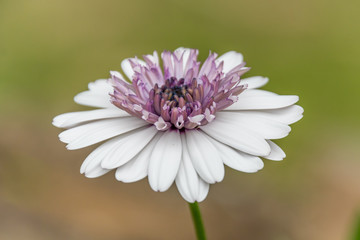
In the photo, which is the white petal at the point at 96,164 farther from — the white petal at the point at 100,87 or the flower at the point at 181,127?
the white petal at the point at 100,87

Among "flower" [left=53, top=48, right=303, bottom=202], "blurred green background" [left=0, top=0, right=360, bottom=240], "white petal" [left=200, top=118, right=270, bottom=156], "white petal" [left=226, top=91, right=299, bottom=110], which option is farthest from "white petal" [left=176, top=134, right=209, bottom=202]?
"blurred green background" [left=0, top=0, right=360, bottom=240]

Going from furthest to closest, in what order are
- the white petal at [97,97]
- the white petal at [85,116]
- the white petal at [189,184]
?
1. the white petal at [97,97]
2. the white petal at [85,116]
3. the white petal at [189,184]

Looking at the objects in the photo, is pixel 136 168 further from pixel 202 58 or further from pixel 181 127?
pixel 202 58

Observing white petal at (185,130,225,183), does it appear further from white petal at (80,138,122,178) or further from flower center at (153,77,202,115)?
white petal at (80,138,122,178)

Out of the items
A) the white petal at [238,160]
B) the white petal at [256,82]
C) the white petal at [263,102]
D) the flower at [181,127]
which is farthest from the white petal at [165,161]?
the white petal at [256,82]

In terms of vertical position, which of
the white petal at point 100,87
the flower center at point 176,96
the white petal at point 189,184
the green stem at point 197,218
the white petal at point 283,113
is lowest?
the green stem at point 197,218

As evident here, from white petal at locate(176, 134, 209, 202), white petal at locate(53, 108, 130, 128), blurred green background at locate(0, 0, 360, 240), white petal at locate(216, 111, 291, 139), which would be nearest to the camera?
white petal at locate(176, 134, 209, 202)
